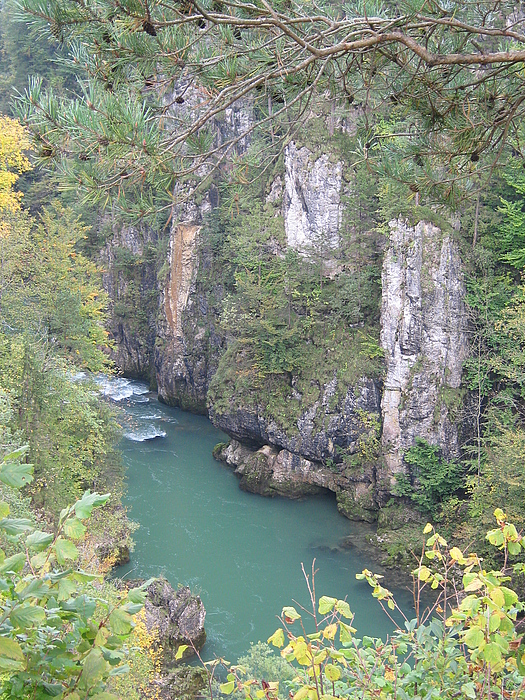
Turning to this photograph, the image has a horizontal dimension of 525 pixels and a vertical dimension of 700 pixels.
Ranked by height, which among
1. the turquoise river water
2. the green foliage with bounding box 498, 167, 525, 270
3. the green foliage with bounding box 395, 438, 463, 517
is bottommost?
the turquoise river water

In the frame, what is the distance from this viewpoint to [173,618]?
1127cm

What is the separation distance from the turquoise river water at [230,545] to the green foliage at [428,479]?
6.00ft

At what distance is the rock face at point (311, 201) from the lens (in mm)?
18422

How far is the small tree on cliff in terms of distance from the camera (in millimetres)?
3080

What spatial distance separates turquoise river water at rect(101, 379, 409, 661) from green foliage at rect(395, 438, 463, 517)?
183cm

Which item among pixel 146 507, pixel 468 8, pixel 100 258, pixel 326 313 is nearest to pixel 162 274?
pixel 100 258

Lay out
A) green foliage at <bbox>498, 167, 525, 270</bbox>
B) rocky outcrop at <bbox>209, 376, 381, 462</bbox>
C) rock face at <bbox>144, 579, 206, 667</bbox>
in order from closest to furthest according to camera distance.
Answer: rock face at <bbox>144, 579, 206, 667</bbox>
green foliage at <bbox>498, 167, 525, 270</bbox>
rocky outcrop at <bbox>209, 376, 381, 462</bbox>

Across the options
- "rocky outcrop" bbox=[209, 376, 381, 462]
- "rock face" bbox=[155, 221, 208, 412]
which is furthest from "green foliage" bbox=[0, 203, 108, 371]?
"rock face" bbox=[155, 221, 208, 412]

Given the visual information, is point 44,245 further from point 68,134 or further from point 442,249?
point 68,134

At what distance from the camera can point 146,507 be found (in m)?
16.5

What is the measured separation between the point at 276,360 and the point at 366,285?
353 cm

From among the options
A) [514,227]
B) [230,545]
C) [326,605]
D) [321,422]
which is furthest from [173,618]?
[514,227]

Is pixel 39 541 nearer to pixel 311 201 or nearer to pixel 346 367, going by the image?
pixel 346 367

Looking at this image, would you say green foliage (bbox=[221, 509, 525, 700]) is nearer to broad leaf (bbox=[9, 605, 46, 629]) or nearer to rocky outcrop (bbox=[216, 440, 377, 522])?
broad leaf (bbox=[9, 605, 46, 629])
